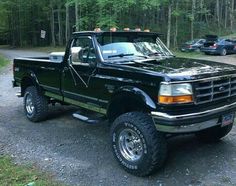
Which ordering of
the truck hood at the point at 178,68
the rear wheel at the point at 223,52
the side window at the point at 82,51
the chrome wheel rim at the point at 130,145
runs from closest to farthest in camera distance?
the truck hood at the point at 178,68, the chrome wheel rim at the point at 130,145, the side window at the point at 82,51, the rear wheel at the point at 223,52

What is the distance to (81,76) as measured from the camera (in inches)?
264

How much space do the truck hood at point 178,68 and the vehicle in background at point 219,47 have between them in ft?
81.8

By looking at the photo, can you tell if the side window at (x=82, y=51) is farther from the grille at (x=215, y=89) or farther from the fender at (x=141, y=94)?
the grille at (x=215, y=89)

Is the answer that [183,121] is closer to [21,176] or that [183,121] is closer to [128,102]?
[128,102]

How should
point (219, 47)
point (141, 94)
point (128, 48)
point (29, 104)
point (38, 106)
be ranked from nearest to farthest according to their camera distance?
point (141, 94)
point (128, 48)
point (38, 106)
point (29, 104)
point (219, 47)

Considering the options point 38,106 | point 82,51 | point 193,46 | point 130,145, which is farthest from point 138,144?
point 193,46

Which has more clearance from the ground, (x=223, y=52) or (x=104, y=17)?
(x=104, y=17)

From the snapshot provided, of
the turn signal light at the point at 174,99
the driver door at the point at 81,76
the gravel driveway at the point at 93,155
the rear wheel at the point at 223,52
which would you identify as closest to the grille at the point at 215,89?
the turn signal light at the point at 174,99

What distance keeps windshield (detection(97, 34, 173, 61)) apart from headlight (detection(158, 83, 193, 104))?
59.7 inches

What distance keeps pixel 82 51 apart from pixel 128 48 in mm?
847

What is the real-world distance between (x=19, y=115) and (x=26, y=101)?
642 millimetres

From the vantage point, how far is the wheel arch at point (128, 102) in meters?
5.28

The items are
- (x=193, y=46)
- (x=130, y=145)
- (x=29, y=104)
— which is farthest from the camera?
(x=193, y=46)

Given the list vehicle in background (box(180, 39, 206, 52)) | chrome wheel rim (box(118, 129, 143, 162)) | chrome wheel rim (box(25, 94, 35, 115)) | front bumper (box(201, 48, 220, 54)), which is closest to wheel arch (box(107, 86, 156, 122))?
chrome wheel rim (box(118, 129, 143, 162))
